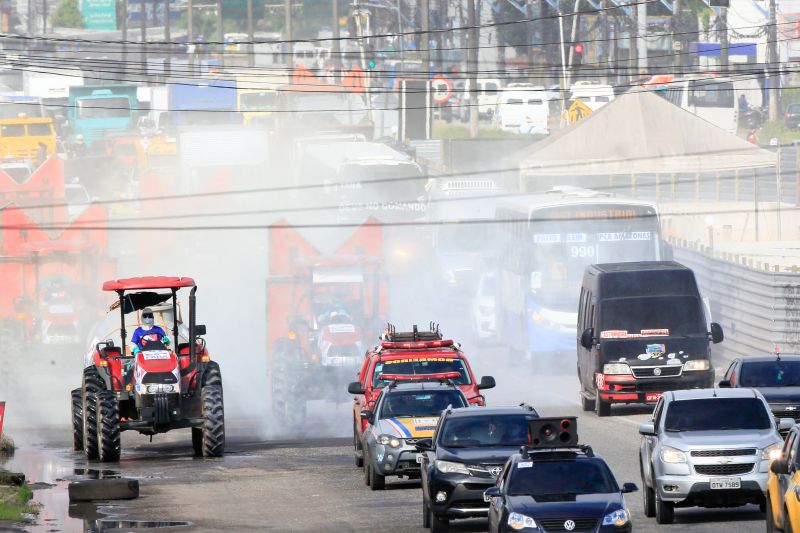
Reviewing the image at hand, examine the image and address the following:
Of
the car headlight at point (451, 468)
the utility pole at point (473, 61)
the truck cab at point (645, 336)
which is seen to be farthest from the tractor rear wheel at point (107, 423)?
the utility pole at point (473, 61)

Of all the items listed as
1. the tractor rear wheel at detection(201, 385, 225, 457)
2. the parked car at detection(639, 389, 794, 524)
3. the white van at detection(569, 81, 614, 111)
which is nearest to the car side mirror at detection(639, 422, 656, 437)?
A: the parked car at detection(639, 389, 794, 524)

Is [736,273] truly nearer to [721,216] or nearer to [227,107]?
[721,216]

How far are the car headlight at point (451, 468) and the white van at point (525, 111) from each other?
242 feet

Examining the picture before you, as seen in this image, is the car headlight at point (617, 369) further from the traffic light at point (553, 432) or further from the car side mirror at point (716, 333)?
the traffic light at point (553, 432)

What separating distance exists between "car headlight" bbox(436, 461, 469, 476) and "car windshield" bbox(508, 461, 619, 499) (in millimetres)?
2277

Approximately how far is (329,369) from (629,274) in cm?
619

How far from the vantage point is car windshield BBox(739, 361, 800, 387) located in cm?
2509

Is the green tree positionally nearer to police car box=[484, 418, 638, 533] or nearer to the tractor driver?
the tractor driver

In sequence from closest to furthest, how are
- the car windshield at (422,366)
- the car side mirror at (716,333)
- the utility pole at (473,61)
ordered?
the car windshield at (422,366)
the car side mirror at (716,333)
the utility pole at (473,61)

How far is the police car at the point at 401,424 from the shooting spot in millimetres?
20969

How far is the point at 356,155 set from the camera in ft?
209

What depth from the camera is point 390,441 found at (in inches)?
827

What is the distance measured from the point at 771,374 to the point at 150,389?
9558mm

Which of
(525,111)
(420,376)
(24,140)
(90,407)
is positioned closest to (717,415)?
(420,376)
